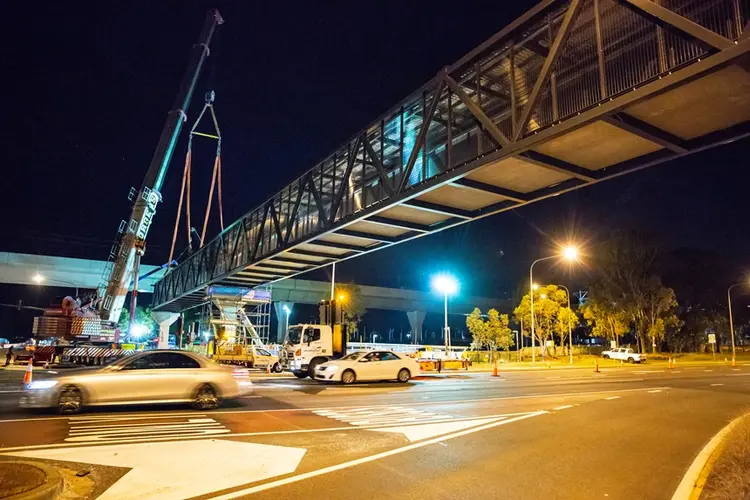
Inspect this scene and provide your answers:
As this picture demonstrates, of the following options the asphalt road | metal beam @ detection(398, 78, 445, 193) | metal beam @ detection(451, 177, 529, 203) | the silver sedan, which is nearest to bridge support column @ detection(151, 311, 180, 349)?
the asphalt road

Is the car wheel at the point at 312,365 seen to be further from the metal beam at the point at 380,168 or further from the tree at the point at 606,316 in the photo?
the tree at the point at 606,316

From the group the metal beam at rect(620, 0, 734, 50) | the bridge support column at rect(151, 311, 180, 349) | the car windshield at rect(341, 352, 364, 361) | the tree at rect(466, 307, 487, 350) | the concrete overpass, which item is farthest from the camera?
the bridge support column at rect(151, 311, 180, 349)

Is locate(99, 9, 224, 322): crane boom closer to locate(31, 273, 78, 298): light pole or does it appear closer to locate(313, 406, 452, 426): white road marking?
locate(313, 406, 452, 426): white road marking

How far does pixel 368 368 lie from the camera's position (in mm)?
21375

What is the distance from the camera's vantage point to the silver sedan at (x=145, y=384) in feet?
38.1

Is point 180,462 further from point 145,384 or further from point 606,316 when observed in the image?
point 606,316

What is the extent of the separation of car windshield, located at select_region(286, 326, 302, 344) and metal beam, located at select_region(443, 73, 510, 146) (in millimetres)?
14312

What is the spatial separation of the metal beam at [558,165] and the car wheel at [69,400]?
36.9 feet

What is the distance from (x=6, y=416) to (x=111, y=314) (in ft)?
75.3

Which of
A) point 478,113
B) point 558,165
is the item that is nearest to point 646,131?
point 558,165

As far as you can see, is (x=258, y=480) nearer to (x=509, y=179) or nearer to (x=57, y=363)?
(x=509, y=179)

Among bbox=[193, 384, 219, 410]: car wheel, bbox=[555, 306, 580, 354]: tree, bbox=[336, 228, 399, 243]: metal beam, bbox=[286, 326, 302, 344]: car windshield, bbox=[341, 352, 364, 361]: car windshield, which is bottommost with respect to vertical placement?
bbox=[193, 384, 219, 410]: car wheel

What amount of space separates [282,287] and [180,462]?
68.0 meters

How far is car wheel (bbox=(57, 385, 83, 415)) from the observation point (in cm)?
1156
